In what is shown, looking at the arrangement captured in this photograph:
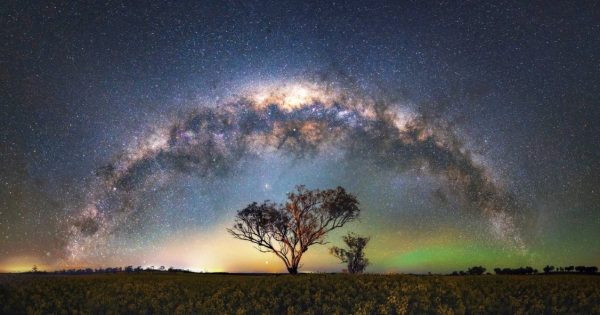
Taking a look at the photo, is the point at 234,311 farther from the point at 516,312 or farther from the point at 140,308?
the point at 516,312

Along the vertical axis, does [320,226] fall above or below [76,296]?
above

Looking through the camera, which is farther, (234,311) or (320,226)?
(320,226)

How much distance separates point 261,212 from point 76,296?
47441 millimetres

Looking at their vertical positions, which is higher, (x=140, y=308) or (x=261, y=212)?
(x=261, y=212)

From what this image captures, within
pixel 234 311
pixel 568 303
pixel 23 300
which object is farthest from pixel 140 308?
pixel 568 303

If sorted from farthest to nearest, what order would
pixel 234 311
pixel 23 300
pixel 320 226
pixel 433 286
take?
pixel 320 226
pixel 433 286
pixel 23 300
pixel 234 311

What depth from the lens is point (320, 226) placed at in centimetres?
6669

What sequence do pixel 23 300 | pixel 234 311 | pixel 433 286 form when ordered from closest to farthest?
pixel 234 311
pixel 23 300
pixel 433 286

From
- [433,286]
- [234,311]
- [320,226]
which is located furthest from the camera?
[320,226]

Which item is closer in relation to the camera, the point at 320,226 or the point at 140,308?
the point at 140,308

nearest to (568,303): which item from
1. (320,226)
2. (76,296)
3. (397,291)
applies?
(397,291)

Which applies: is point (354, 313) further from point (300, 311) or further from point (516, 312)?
point (516, 312)

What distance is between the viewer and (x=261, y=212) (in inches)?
2685

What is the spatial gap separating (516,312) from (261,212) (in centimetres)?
5164
